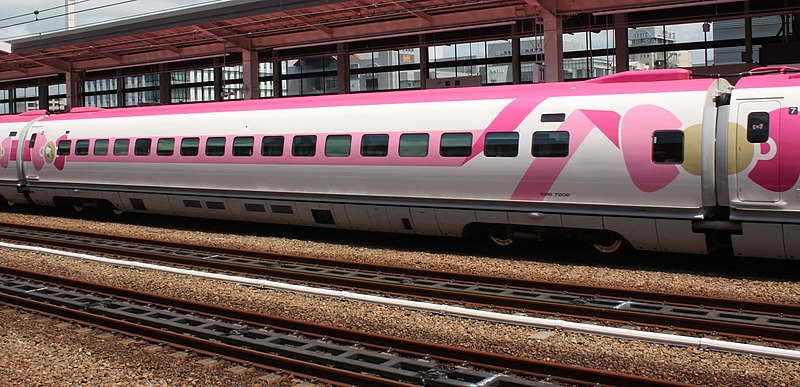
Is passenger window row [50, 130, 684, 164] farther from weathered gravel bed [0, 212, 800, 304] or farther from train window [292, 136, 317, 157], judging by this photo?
weathered gravel bed [0, 212, 800, 304]

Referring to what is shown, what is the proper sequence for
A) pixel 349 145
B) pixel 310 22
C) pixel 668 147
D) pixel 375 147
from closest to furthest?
pixel 668 147 < pixel 375 147 < pixel 349 145 < pixel 310 22

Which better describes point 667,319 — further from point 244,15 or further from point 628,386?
point 244,15

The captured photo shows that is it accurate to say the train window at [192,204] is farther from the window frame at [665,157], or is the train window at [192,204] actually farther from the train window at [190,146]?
the window frame at [665,157]

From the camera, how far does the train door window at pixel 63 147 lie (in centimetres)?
2173

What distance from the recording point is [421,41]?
35875mm

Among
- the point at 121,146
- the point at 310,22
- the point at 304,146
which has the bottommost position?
the point at 304,146

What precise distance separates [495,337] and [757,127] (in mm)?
5493

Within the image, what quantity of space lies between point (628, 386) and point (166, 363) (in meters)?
4.80

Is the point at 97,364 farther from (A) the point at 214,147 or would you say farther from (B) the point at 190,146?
(B) the point at 190,146

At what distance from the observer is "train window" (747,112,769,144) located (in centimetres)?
1166

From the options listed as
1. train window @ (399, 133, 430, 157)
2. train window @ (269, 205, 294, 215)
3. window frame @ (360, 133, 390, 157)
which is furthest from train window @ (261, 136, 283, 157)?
train window @ (399, 133, 430, 157)

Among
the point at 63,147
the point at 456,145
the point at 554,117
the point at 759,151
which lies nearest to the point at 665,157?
the point at 759,151

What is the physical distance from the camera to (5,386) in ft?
26.1

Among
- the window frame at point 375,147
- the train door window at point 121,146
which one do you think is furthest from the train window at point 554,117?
the train door window at point 121,146
